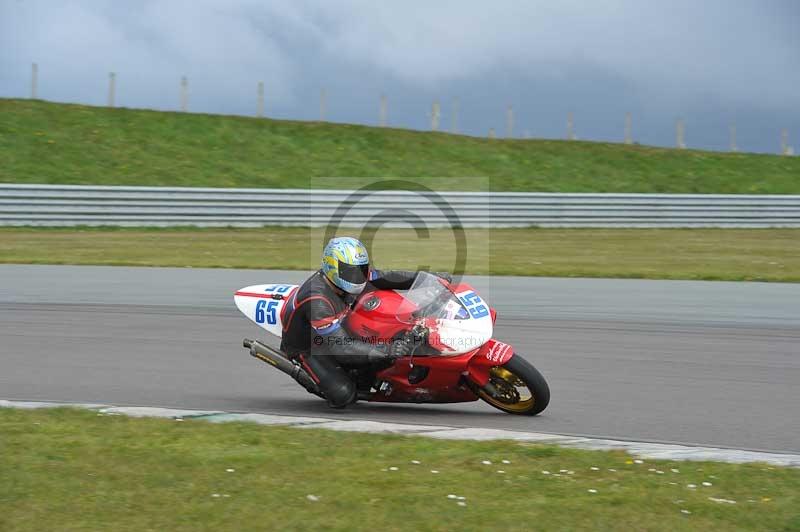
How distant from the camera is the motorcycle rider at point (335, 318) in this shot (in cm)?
744

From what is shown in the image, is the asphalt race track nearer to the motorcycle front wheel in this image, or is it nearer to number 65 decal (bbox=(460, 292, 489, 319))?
the motorcycle front wheel

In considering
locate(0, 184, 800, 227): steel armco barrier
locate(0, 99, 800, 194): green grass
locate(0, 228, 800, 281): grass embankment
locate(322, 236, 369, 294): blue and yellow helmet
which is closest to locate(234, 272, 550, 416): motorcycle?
locate(322, 236, 369, 294): blue and yellow helmet

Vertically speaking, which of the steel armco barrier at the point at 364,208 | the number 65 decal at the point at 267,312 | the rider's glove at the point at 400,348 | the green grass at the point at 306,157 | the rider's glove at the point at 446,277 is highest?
the green grass at the point at 306,157

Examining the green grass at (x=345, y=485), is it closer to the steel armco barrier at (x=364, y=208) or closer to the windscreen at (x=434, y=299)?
the windscreen at (x=434, y=299)

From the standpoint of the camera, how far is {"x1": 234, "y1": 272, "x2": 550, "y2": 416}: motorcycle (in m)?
7.27

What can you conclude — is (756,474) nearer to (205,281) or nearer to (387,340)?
(387,340)

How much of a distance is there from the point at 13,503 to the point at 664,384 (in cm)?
543

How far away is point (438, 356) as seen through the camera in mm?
7324

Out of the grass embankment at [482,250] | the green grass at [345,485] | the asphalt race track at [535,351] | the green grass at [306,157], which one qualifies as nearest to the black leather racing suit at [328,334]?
the asphalt race track at [535,351]

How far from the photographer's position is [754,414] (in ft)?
25.0

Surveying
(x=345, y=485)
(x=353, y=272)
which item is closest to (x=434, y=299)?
(x=353, y=272)

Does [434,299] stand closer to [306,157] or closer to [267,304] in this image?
[267,304]

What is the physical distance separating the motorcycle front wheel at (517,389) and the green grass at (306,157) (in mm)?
22288

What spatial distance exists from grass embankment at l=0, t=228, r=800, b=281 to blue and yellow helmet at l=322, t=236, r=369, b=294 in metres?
7.33
